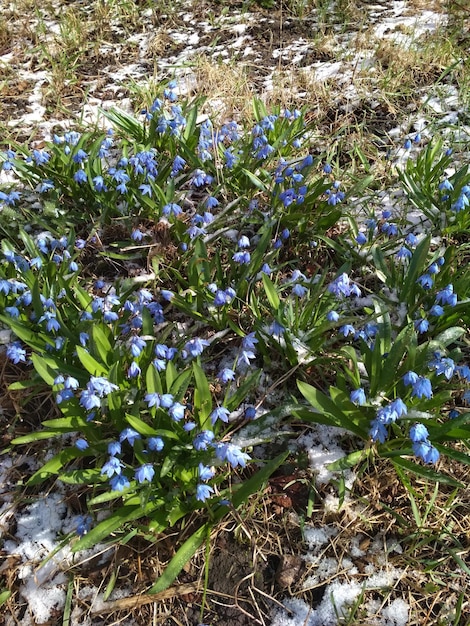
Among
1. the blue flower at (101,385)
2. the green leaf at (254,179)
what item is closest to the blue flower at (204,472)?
the blue flower at (101,385)

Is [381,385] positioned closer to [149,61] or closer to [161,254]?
[161,254]

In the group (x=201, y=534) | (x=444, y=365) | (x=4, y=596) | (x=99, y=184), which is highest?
(x=99, y=184)

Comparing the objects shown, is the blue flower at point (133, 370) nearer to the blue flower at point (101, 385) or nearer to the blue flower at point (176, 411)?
the blue flower at point (101, 385)

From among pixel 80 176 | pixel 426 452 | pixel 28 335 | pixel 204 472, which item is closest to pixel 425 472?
pixel 426 452

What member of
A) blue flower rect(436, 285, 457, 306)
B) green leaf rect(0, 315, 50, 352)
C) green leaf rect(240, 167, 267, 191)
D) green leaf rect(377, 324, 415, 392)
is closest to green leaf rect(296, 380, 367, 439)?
green leaf rect(377, 324, 415, 392)

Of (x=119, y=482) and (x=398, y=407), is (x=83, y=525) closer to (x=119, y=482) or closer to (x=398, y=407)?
(x=119, y=482)
